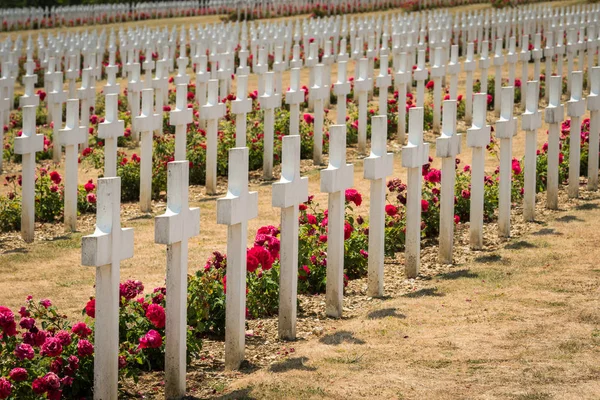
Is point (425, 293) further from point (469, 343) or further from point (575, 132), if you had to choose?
point (575, 132)

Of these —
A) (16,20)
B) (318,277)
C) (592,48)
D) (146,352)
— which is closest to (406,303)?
(318,277)

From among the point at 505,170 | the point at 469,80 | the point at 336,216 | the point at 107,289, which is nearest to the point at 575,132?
the point at 505,170

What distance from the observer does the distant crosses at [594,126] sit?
999 cm

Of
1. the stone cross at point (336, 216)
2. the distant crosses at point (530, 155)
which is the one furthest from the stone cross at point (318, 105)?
the stone cross at point (336, 216)

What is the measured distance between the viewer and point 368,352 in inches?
233

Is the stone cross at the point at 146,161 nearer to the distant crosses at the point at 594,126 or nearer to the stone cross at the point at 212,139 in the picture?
the stone cross at the point at 212,139

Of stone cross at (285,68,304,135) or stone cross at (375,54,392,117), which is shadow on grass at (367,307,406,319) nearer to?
stone cross at (285,68,304,135)

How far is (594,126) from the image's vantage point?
10.1 metres

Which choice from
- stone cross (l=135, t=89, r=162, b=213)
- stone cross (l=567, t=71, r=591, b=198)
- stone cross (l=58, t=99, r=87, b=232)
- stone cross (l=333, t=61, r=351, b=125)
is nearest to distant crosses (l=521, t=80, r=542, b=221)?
stone cross (l=567, t=71, r=591, b=198)

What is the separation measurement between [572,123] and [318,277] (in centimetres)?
368

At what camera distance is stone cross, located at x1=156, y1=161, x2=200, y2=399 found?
5242 mm

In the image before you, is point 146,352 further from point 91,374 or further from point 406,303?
point 406,303

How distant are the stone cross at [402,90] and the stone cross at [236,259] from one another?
26.8ft

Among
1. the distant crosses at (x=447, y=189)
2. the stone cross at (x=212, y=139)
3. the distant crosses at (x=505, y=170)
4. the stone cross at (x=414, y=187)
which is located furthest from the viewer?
the stone cross at (x=212, y=139)
